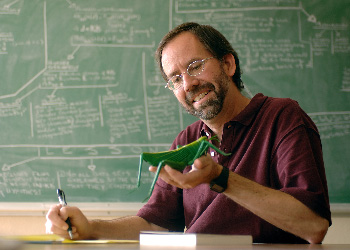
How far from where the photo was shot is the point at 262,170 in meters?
1.44

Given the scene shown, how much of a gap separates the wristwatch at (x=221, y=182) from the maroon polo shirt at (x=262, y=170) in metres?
0.20

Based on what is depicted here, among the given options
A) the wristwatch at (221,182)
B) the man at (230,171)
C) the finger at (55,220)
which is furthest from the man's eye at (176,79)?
the finger at (55,220)

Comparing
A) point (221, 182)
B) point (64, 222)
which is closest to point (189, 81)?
point (221, 182)

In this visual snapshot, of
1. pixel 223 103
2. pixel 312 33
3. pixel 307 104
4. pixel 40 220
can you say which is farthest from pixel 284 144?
pixel 40 220

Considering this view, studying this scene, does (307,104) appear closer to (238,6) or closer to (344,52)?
(344,52)

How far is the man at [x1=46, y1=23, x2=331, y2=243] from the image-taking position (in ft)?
4.06

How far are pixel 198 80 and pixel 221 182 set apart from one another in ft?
1.88

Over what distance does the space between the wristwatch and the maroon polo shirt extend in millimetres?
199

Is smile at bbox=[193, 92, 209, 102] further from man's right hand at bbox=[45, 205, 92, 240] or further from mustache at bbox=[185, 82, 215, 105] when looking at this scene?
man's right hand at bbox=[45, 205, 92, 240]

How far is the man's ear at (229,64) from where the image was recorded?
181 centimetres

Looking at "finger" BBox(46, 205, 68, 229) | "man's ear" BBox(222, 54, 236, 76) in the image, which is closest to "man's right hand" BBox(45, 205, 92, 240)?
"finger" BBox(46, 205, 68, 229)

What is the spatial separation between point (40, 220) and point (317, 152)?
64.9 inches

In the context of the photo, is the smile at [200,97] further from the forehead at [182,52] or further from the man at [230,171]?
the forehead at [182,52]

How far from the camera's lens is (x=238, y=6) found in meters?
2.44
